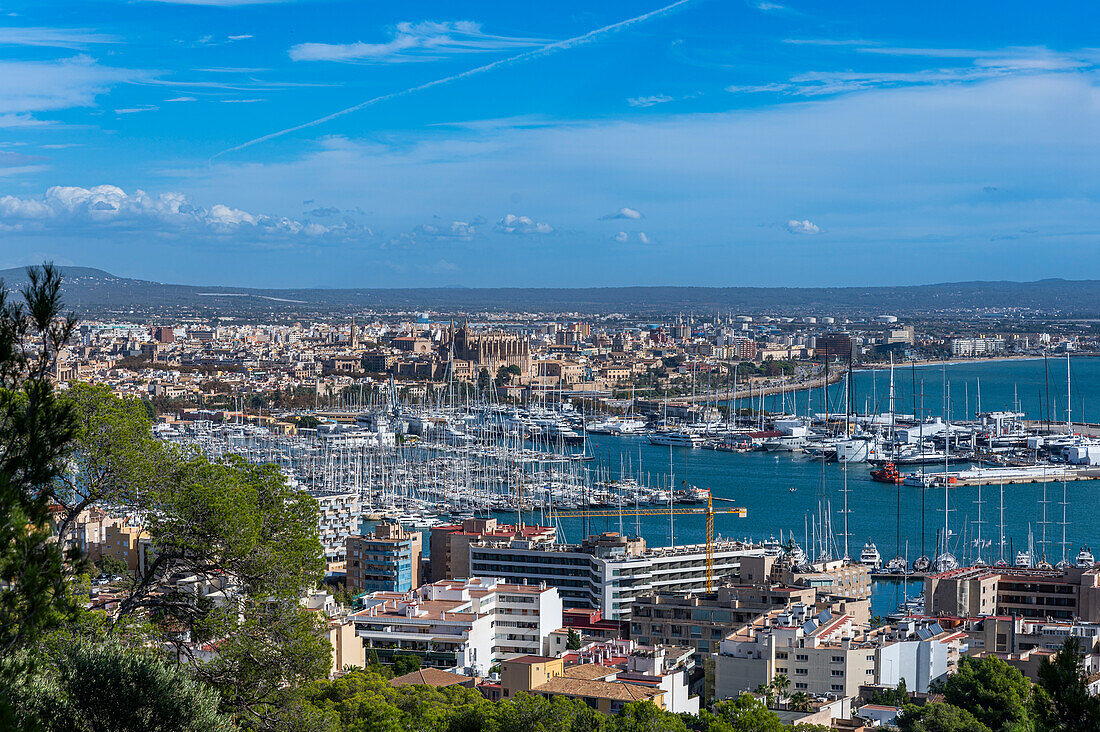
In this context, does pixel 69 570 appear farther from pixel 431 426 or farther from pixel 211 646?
pixel 431 426

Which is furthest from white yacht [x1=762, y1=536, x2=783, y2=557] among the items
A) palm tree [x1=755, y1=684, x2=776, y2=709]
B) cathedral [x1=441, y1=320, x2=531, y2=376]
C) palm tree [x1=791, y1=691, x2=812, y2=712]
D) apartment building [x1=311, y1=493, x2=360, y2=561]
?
cathedral [x1=441, y1=320, x2=531, y2=376]

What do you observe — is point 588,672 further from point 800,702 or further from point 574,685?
point 800,702

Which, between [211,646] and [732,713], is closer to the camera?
[211,646]

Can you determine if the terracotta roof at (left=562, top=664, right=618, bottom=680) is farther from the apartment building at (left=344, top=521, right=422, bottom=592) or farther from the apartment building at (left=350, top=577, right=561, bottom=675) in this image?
the apartment building at (left=344, top=521, right=422, bottom=592)

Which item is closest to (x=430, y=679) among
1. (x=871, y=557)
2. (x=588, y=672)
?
(x=588, y=672)

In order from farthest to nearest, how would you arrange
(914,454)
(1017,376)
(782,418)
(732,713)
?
(1017,376), (782,418), (914,454), (732,713)

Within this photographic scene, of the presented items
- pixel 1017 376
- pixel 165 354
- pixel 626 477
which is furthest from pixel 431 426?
pixel 1017 376

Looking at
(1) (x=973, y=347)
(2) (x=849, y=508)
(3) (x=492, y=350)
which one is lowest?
(2) (x=849, y=508)
